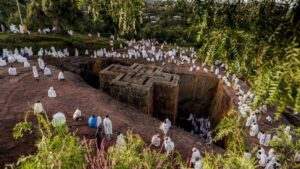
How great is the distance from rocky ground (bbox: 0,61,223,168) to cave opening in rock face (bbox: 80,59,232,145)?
93 centimetres

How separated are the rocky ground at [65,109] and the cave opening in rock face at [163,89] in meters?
0.93

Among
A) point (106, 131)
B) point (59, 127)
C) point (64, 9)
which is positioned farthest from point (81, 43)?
point (59, 127)

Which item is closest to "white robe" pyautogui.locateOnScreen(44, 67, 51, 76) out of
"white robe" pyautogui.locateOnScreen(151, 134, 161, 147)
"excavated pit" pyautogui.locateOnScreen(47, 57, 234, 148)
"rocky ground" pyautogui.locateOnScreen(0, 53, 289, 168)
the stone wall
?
"rocky ground" pyautogui.locateOnScreen(0, 53, 289, 168)

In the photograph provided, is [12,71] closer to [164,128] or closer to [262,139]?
[164,128]

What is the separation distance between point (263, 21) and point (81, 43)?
2189cm

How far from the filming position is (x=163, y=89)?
50.9 feet

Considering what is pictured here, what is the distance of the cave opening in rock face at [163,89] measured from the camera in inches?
575

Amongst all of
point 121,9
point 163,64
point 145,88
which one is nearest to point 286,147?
point 121,9

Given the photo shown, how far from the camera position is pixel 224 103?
17.5 metres

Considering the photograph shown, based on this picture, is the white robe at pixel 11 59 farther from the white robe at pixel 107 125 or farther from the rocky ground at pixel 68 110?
the white robe at pixel 107 125

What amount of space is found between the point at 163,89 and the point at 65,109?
19.6 ft

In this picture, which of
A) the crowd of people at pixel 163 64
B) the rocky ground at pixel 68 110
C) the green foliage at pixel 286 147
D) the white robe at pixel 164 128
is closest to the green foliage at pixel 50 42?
the crowd of people at pixel 163 64

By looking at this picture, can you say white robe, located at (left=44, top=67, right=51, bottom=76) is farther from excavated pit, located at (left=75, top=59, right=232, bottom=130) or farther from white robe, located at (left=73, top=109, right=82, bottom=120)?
white robe, located at (left=73, top=109, right=82, bottom=120)

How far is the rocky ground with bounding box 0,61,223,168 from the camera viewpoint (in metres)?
9.17
